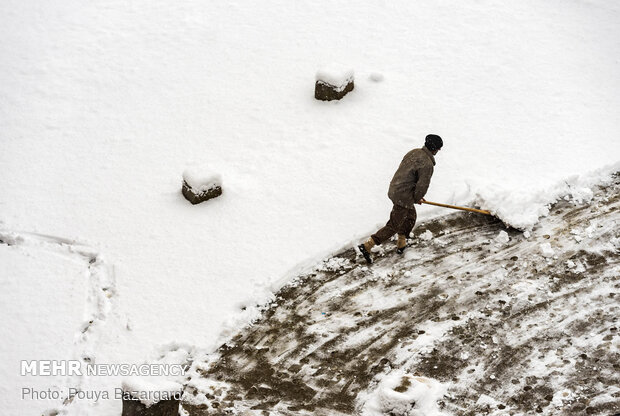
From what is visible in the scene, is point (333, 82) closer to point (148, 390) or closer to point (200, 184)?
point (200, 184)

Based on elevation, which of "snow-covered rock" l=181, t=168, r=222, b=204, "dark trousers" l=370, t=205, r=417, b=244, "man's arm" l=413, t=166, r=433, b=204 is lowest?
"dark trousers" l=370, t=205, r=417, b=244

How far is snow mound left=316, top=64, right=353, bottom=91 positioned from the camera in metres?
9.23

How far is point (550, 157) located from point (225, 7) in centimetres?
622

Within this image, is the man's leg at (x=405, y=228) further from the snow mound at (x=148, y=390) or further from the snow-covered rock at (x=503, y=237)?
the snow mound at (x=148, y=390)

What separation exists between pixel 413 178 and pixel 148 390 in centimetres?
370

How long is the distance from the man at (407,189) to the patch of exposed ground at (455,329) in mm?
302

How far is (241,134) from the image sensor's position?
9141mm

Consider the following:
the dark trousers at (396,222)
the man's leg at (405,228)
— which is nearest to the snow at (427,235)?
the man's leg at (405,228)

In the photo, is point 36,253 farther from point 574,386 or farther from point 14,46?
point 574,386

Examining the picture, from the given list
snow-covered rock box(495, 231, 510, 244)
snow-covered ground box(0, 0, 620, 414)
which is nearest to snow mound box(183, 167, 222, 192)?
snow-covered ground box(0, 0, 620, 414)

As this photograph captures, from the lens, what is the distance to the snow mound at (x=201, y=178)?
26.0ft

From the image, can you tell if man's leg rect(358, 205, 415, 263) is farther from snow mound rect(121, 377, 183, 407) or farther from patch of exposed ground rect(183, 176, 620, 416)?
snow mound rect(121, 377, 183, 407)

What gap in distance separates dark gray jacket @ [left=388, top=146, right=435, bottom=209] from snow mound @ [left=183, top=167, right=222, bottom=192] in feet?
7.40

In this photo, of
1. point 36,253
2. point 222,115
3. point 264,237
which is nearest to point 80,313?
point 36,253
